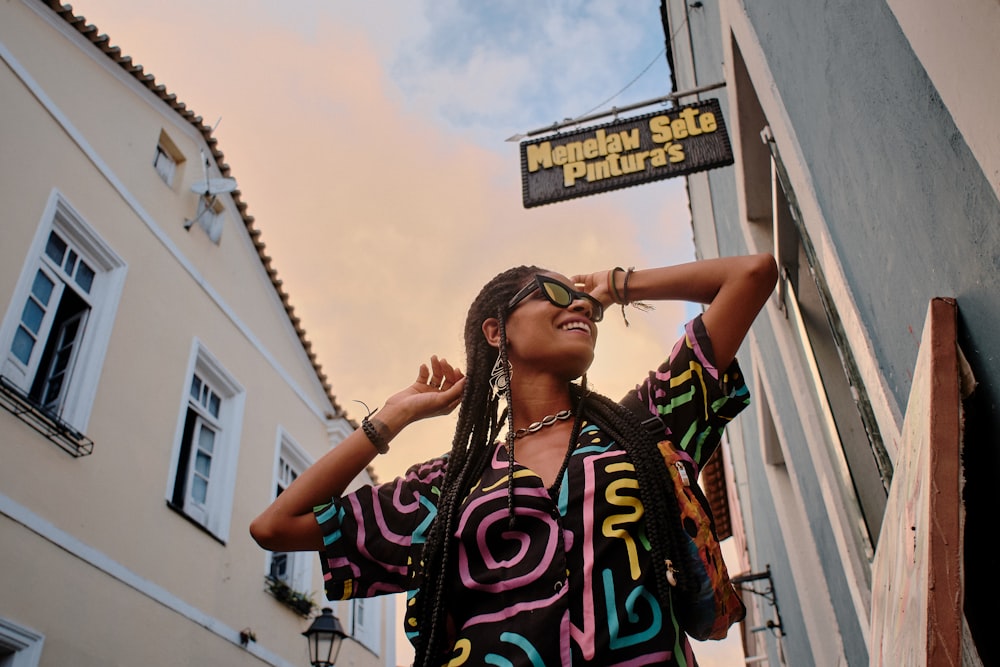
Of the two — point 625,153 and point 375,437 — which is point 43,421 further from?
point 375,437

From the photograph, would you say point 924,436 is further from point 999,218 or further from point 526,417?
point 526,417

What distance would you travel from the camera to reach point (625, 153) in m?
5.12

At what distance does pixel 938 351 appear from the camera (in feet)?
4.72

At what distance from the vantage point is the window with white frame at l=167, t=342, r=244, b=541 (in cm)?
875

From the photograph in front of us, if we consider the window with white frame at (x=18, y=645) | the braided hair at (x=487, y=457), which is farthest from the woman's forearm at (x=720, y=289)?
the window with white frame at (x=18, y=645)

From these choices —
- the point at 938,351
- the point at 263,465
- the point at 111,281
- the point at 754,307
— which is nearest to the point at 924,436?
the point at 938,351

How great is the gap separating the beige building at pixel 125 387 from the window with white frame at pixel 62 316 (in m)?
0.02

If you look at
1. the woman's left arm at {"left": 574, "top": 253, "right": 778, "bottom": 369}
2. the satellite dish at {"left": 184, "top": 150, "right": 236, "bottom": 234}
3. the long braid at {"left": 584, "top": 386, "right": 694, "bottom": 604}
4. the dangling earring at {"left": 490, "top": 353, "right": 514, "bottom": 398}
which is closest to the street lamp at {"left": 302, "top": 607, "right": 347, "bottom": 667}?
the satellite dish at {"left": 184, "top": 150, "right": 236, "bottom": 234}

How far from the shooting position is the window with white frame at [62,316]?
21.8 feet

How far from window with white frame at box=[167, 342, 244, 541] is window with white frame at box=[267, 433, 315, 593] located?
71cm

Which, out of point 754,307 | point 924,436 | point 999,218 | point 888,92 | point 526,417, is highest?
point 888,92

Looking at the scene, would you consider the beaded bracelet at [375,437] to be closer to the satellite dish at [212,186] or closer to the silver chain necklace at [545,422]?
the silver chain necklace at [545,422]

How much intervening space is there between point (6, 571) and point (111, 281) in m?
3.23

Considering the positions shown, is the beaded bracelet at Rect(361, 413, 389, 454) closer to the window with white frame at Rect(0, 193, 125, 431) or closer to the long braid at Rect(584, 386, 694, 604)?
the long braid at Rect(584, 386, 694, 604)
